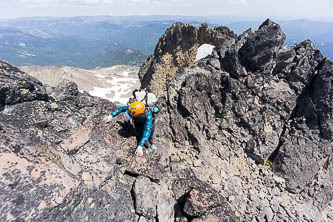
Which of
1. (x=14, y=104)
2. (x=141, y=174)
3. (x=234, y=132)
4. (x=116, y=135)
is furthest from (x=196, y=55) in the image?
(x=14, y=104)

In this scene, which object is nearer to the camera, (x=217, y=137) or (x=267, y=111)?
(x=267, y=111)

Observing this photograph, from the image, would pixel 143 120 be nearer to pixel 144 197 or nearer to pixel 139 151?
pixel 139 151

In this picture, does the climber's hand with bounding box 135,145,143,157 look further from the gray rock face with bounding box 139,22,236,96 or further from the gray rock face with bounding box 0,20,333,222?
the gray rock face with bounding box 139,22,236,96

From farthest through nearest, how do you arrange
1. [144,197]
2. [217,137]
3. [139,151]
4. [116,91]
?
1. [116,91]
2. [217,137]
3. [139,151]
4. [144,197]

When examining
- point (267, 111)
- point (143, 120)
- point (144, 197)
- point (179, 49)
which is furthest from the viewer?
point (179, 49)

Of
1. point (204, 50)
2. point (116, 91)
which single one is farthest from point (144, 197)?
point (116, 91)

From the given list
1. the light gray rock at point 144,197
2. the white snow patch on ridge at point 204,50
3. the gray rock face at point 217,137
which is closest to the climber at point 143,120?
the gray rock face at point 217,137

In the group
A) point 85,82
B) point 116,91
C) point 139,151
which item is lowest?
point 116,91

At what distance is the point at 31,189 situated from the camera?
4.54 metres

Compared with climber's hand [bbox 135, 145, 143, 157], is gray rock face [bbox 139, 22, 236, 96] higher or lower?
higher

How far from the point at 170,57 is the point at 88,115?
12037 millimetres

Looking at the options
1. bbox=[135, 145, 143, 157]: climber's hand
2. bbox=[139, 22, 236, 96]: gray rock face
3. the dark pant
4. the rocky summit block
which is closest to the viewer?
bbox=[135, 145, 143, 157]: climber's hand

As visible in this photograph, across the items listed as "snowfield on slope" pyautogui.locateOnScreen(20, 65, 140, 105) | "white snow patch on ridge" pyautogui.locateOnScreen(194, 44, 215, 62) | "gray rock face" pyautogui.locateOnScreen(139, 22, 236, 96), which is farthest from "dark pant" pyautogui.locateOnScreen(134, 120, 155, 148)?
"snowfield on slope" pyautogui.locateOnScreen(20, 65, 140, 105)

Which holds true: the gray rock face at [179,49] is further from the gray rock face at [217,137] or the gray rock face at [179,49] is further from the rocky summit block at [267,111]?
the rocky summit block at [267,111]
